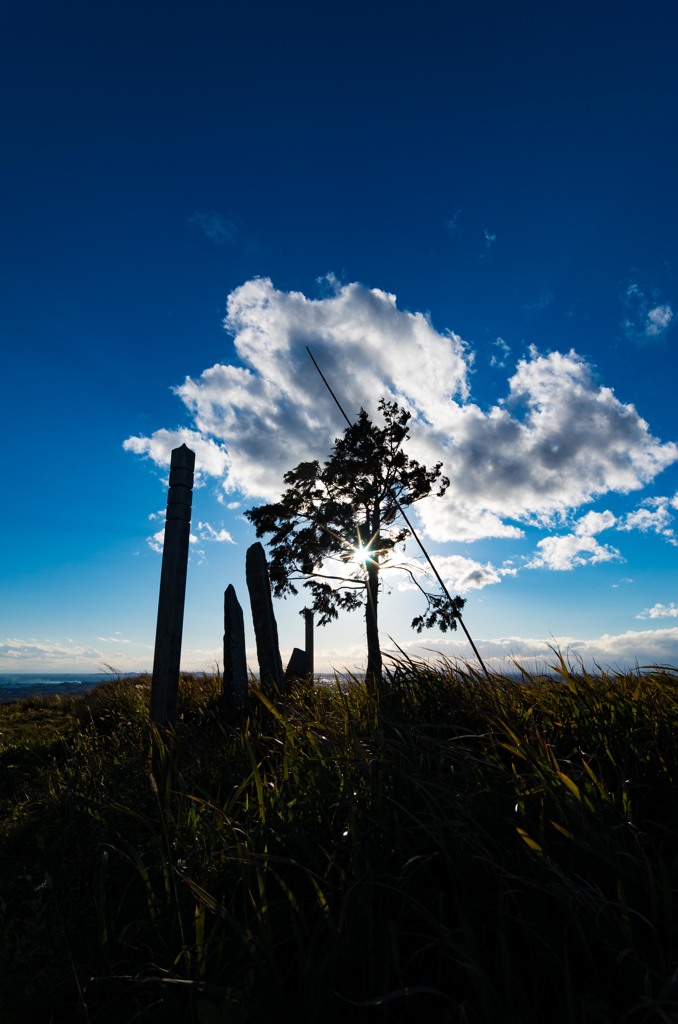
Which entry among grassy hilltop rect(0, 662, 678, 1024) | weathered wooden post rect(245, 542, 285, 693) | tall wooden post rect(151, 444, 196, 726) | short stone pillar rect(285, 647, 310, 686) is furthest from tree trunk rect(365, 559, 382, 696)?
grassy hilltop rect(0, 662, 678, 1024)

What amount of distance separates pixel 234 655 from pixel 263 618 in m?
0.76

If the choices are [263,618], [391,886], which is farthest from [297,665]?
[391,886]

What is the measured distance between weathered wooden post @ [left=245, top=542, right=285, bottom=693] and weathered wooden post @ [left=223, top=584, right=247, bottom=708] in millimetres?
262

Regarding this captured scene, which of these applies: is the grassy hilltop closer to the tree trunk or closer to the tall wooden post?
the tall wooden post

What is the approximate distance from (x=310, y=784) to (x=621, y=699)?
2.09 meters

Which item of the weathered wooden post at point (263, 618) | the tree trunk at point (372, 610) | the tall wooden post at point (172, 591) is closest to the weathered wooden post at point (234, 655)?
the weathered wooden post at point (263, 618)

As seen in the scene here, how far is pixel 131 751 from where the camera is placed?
18.7 feet

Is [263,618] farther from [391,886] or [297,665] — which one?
[391,886]

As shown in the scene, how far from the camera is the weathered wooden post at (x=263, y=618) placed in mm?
9031

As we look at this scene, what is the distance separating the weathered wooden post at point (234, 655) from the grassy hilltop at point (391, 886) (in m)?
4.52

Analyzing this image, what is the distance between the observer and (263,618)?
920 cm

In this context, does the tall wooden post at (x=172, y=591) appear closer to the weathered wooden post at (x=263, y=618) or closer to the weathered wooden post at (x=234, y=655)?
the weathered wooden post at (x=234, y=655)

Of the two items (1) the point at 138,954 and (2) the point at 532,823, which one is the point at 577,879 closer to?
(2) the point at 532,823

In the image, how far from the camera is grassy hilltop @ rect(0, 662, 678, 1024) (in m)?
1.77
